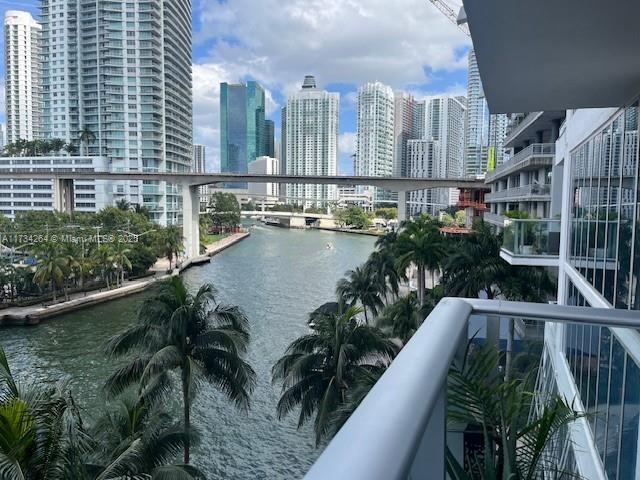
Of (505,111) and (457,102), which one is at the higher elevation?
(457,102)

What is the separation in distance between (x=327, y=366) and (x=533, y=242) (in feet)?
16.7

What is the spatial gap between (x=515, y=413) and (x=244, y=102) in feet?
655

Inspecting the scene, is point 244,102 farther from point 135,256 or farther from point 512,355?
point 512,355

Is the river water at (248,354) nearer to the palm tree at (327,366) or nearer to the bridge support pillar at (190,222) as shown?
the palm tree at (327,366)

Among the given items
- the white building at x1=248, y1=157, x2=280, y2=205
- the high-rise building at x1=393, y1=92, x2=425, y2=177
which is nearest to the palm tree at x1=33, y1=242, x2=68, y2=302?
the high-rise building at x1=393, y1=92, x2=425, y2=177

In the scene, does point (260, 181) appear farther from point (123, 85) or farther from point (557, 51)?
point (557, 51)

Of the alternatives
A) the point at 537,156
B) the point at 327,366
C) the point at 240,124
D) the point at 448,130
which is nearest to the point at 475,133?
the point at 448,130

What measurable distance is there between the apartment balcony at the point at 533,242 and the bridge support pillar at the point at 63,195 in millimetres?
49339

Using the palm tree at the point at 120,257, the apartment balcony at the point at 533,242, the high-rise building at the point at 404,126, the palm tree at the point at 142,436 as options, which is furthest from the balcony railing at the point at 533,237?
the high-rise building at the point at 404,126

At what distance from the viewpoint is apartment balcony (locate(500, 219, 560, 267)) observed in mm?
10336

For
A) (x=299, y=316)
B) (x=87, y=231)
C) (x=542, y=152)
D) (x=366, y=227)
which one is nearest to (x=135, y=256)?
(x=87, y=231)

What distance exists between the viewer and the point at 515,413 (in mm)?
1499

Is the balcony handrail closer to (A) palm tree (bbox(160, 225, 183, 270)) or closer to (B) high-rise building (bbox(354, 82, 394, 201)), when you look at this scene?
(A) palm tree (bbox(160, 225, 183, 270))

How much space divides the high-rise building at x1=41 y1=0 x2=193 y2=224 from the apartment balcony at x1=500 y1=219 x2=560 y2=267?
52461 millimetres
